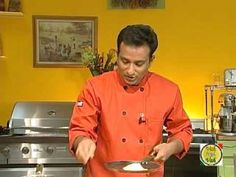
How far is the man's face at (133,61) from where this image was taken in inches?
69.9

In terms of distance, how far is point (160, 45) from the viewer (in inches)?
161

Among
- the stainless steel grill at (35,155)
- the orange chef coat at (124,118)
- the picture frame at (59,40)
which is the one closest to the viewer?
the orange chef coat at (124,118)

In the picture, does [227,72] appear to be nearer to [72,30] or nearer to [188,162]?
[188,162]

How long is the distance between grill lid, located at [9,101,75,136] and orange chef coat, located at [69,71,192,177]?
62.3 inches

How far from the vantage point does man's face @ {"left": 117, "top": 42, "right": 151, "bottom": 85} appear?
178 centimetres

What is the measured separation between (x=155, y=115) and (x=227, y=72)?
2074 millimetres

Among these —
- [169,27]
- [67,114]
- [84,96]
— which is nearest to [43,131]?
[67,114]

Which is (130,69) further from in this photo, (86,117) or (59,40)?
(59,40)

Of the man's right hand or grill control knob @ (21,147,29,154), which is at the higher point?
the man's right hand

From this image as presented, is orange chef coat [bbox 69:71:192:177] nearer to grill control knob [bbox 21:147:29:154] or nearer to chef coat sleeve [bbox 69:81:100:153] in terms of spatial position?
chef coat sleeve [bbox 69:81:100:153]

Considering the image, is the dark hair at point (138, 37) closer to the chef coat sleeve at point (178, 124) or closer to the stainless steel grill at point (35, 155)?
the chef coat sleeve at point (178, 124)

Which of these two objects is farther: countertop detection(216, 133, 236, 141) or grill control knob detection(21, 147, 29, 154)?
countertop detection(216, 133, 236, 141)

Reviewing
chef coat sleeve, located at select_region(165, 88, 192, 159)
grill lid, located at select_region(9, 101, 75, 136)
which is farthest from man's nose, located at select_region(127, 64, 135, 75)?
grill lid, located at select_region(9, 101, 75, 136)

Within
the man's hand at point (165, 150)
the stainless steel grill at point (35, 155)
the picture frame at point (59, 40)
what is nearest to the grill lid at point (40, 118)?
the stainless steel grill at point (35, 155)
